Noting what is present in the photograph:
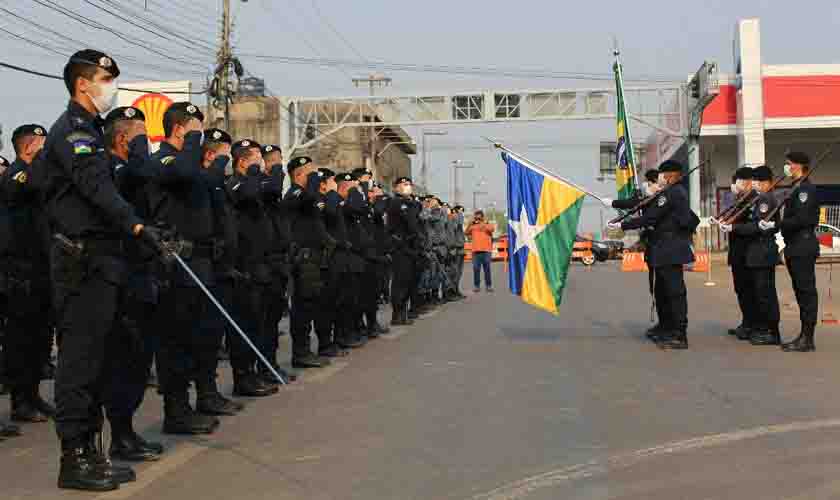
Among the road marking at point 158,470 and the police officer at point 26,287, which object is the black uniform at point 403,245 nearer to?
the police officer at point 26,287

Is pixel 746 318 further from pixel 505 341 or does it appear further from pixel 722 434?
pixel 722 434

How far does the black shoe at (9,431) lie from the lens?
7.32 m

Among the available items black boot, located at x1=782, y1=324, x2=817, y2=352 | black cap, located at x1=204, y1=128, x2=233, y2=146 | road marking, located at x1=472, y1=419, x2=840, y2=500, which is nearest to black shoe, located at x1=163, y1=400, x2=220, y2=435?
black cap, located at x1=204, y1=128, x2=233, y2=146

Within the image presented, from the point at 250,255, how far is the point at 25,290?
1758 mm

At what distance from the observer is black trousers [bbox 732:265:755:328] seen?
12.9 m

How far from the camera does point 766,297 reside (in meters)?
12.3

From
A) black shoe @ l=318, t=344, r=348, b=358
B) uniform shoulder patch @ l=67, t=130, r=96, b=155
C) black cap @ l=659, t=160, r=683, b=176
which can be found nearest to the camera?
uniform shoulder patch @ l=67, t=130, r=96, b=155

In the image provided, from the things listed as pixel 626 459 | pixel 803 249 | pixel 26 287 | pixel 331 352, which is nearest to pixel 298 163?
pixel 331 352

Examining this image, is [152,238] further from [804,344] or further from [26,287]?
[804,344]

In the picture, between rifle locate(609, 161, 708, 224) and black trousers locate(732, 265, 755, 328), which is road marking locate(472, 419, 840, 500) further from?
black trousers locate(732, 265, 755, 328)

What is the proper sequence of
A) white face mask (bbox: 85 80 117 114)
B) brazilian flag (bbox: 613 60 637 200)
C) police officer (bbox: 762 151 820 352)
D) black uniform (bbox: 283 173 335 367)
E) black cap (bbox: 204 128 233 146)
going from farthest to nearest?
brazilian flag (bbox: 613 60 637 200) → police officer (bbox: 762 151 820 352) → black uniform (bbox: 283 173 335 367) → black cap (bbox: 204 128 233 146) → white face mask (bbox: 85 80 117 114)

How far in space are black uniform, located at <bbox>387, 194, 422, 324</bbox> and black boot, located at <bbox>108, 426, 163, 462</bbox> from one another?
8556 millimetres

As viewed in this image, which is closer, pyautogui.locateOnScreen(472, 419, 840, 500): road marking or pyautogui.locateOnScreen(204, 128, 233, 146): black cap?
pyautogui.locateOnScreen(472, 419, 840, 500): road marking

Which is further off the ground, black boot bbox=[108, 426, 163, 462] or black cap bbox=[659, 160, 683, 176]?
black cap bbox=[659, 160, 683, 176]
